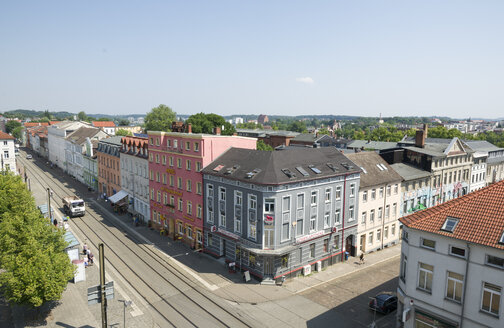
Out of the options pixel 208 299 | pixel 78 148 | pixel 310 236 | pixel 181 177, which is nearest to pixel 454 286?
pixel 310 236

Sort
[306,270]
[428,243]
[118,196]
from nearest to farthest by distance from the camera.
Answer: [428,243] < [306,270] < [118,196]

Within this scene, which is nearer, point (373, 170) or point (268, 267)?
point (268, 267)

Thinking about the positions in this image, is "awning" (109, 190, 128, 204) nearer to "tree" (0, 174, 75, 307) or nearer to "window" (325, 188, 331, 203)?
"tree" (0, 174, 75, 307)

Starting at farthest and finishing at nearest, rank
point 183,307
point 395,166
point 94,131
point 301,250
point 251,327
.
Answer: point 94,131, point 395,166, point 301,250, point 183,307, point 251,327

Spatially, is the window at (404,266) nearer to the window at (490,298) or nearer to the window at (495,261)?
the window at (490,298)

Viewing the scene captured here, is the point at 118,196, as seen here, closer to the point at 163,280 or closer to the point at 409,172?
the point at 163,280

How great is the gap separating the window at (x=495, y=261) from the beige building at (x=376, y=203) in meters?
24.8

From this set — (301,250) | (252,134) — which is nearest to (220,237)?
(301,250)

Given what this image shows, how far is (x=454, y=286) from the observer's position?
76.4ft

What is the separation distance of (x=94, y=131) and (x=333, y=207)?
76.2 m

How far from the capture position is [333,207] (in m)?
43.2

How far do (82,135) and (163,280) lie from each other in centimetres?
7485

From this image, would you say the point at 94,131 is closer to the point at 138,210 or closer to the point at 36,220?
the point at 138,210

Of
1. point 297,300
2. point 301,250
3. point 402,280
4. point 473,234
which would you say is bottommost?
point 297,300
